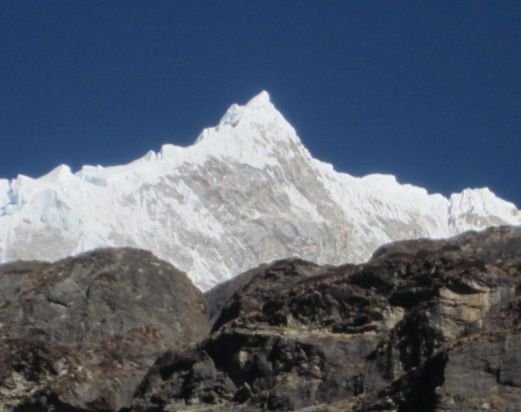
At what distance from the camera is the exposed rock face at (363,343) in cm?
3020

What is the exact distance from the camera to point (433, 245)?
43.5 metres

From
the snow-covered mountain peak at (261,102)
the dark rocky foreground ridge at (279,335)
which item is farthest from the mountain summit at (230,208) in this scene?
the dark rocky foreground ridge at (279,335)

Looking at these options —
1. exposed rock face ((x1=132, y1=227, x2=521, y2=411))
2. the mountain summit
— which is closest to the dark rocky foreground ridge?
exposed rock face ((x1=132, y1=227, x2=521, y2=411))

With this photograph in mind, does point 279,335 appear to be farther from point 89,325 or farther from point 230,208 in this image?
point 230,208

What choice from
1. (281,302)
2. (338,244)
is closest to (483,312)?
(281,302)

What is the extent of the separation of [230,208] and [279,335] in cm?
13297

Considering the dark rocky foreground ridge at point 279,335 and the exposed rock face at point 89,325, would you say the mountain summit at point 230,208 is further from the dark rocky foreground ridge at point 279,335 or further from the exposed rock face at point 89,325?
the dark rocky foreground ridge at point 279,335

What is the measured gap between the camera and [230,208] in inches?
6663

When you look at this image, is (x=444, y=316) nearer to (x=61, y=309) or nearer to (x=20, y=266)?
(x=61, y=309)

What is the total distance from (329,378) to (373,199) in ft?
479

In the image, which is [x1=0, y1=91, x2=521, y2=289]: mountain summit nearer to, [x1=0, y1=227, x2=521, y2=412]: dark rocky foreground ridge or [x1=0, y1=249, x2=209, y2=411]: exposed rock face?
[x1=0, y1=249, x2=209, y2=411]: exposed rock face

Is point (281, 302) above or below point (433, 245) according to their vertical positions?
below

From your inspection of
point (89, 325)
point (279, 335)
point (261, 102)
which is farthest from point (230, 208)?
point (279, 335)

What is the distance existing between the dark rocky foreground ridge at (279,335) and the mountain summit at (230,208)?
99.1 metres
